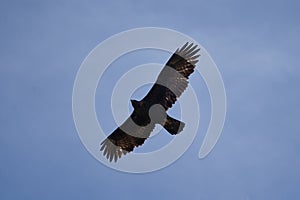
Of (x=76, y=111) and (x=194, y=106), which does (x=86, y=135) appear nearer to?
(x=76, y=111)

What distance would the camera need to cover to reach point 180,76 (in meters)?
29.8

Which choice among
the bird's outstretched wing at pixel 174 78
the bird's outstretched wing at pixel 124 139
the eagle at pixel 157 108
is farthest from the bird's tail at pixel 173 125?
the bird's outstretched wing at pixel 124 139

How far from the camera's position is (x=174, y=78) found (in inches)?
1169

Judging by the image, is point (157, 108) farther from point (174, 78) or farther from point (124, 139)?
point (124, 139)

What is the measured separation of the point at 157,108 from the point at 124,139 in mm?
2515

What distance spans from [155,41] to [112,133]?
4.95 meters

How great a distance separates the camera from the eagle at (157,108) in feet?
96.2

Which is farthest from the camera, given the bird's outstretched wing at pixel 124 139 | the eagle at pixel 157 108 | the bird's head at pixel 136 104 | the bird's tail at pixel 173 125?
the bird's outstretched wing at pixel 124 139

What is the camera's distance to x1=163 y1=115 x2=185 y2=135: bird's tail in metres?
29.0

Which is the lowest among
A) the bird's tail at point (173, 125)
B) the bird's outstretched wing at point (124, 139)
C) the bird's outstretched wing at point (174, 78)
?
the bird's outstretched wing at point (124, 139)

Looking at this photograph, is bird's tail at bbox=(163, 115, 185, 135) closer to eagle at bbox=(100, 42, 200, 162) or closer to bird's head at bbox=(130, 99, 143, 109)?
eagle at bbox=(100, 42, 200, 162)

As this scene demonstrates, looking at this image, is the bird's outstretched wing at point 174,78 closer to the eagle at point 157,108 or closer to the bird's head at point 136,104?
the eagle at point 157,108

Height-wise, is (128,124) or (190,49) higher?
(190,49)

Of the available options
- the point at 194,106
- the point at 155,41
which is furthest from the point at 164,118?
the point at 155,41
